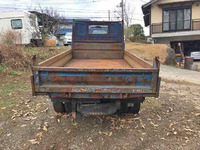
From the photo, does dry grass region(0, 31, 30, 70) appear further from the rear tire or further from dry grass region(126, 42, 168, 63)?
dry grass region(126, 42, 168, 63)

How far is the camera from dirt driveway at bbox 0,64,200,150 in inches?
128

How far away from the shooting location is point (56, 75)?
3.04 m

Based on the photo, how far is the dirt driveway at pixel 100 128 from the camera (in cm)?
324

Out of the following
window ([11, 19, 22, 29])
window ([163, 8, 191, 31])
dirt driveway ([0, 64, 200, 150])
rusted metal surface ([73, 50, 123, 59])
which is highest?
window ([163, 8, 191, 31])

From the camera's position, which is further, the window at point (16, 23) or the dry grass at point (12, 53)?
the window at point (16, 23)

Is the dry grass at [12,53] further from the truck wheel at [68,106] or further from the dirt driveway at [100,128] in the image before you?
the truck wheel at [68,106]

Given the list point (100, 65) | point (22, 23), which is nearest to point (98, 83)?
point (100, 65)

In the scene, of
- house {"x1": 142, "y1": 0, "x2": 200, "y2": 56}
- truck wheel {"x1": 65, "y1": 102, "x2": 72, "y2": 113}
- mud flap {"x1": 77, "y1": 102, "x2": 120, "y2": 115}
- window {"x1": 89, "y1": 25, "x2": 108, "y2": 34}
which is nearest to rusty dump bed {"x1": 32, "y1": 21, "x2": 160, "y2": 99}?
mud flap {"x1": 77, "y1": 102, "x2": 120, "y2": 115}

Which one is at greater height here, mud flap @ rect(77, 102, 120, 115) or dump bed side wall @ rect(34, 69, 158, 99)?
dump bed side wall @ rect(34, 69, 158, 99)

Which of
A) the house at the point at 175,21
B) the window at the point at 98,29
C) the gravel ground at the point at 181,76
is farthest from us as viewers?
the house at the point at 175,21

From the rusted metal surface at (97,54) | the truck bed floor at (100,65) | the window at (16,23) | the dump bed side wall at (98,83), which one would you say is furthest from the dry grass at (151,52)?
the dump bed side wall at (98,83)

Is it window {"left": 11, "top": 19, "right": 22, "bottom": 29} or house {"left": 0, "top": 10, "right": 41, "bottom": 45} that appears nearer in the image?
house {"left": 0, "top": 10, "right": 41, "bottom": 45}

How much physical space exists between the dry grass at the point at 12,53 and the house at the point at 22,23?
6530 mm

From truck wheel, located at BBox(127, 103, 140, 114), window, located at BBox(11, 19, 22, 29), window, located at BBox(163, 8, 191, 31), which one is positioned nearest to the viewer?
truck wheel, located at BBox(127, 103, 140, 114)
